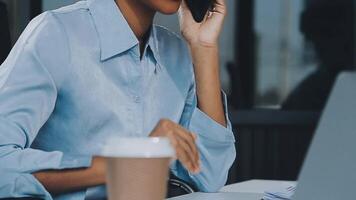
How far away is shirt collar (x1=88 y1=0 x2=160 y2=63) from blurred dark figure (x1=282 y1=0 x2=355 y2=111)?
109 inches

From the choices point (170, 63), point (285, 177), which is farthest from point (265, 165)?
point (170, 63)

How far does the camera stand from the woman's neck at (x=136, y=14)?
1.98 meters

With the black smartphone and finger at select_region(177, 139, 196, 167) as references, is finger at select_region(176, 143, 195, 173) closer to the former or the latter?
finger at select_region(177, 139, 196, 167)

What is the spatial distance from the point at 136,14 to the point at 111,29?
0.41 ft

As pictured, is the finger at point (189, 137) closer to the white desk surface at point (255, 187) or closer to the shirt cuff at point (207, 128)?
the white desk surface at point (255, 187)

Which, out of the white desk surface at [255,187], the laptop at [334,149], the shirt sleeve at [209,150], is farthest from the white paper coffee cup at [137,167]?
the shirt sleeve at [209,150]

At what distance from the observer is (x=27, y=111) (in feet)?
5.50

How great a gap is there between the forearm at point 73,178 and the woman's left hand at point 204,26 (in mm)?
681

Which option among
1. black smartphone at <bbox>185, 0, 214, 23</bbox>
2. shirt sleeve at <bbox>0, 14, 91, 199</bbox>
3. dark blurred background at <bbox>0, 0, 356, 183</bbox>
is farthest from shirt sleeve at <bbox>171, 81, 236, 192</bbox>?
dark blurred background at <bbox>0, 0, 356, 183</bbox>

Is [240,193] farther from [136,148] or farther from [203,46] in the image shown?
[136,148]

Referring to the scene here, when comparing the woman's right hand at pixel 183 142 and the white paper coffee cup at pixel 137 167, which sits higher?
the white paper coffee cup at pixel 137 167

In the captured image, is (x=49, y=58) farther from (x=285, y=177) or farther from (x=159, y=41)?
(x=285, y=177)

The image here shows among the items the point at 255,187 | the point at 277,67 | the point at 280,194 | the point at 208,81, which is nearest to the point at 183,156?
the point at 280,194

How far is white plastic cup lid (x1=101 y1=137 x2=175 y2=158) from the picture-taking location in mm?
1020
